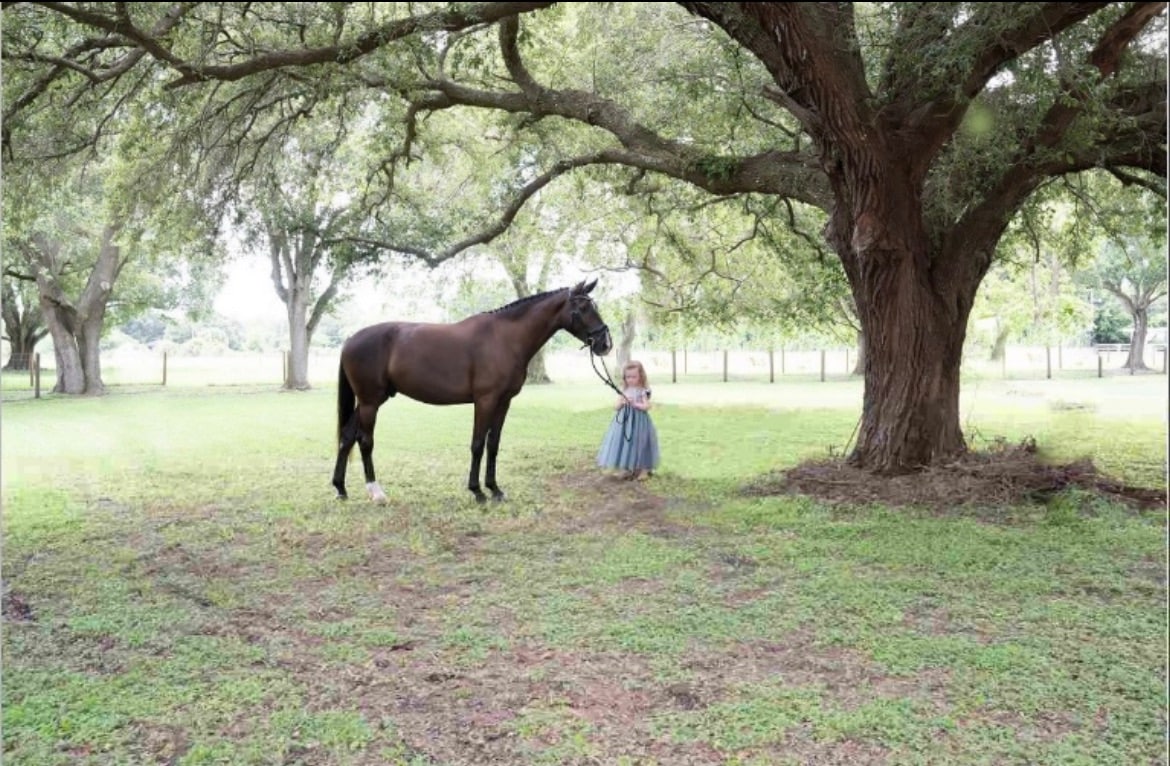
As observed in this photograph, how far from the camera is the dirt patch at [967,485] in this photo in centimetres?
682

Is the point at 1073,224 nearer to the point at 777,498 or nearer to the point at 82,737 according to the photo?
the point at 777,498

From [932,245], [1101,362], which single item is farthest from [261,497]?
[1101,362]

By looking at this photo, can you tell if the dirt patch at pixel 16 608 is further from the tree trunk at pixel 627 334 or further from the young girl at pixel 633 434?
the tree trunk at pixel 627 334

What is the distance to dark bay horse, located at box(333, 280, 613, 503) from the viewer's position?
7207 mm

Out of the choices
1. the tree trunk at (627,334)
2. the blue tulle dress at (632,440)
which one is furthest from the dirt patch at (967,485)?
the tree trunk at (627,334)

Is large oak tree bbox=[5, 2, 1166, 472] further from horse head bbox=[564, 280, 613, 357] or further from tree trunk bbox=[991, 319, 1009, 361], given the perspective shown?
tree trunk bbox=[991, 319, 1009, 361]

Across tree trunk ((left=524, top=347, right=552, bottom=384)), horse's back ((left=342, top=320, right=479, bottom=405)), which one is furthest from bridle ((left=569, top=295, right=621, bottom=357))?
tree trunk ((left=524, top=347, right=552, bottom=384))

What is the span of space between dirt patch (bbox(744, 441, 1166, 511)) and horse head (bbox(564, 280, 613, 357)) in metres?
2.00

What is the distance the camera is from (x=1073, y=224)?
33.4 feet

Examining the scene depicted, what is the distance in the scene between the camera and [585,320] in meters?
7.28

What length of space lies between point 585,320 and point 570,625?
12.2 feet

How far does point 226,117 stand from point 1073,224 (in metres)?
10.2

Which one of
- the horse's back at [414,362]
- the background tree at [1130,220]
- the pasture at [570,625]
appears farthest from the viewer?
the background tree at [1130,220]

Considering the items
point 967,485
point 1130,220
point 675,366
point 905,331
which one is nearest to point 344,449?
point 905,331
